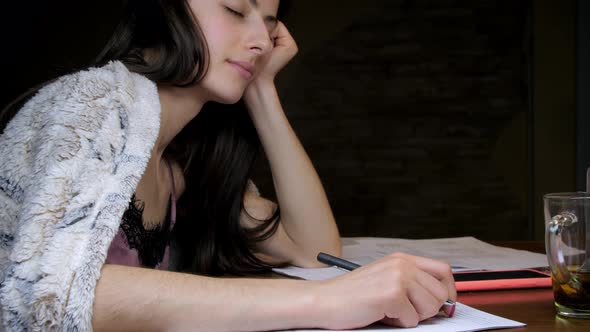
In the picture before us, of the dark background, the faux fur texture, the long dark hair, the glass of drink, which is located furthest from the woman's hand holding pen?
the dark background

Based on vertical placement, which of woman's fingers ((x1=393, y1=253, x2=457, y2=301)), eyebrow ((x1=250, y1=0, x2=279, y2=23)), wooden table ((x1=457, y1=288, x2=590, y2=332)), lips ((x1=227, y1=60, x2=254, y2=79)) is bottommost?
wooden table ((x1=457, y1=288, x2=590, y2=332))

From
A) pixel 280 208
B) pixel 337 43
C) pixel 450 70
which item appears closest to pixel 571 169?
pixel 450 70

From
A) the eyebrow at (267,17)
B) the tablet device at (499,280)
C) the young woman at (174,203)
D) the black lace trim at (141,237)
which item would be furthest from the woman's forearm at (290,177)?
the tablet device at (499,280)

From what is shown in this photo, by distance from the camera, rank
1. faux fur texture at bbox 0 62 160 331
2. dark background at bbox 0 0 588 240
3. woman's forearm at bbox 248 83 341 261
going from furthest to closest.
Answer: dark background at bbox 0 0 588 240 < woman's forearm at bbox 248 83 341 261 < faux fur texture at bbox 0 62 160 331

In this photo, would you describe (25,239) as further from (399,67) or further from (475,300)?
(399,67)

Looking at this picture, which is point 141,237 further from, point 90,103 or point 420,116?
point 420,116

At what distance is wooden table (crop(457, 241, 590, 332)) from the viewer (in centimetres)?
77

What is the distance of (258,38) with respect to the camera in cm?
130

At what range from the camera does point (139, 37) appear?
1313 mm

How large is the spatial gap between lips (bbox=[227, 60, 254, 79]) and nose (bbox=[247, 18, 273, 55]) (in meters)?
0.03

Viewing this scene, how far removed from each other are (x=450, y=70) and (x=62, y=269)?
3.58 meters

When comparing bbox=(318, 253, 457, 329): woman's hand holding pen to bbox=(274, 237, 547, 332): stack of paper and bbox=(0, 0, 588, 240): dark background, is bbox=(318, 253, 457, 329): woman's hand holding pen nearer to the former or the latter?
bbox=(274, 237, 547, 332): stack of paper

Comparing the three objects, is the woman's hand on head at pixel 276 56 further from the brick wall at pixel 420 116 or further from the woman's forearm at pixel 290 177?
the brick wall at pixel 420 116

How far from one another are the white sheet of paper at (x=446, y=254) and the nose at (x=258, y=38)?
0.40 m
